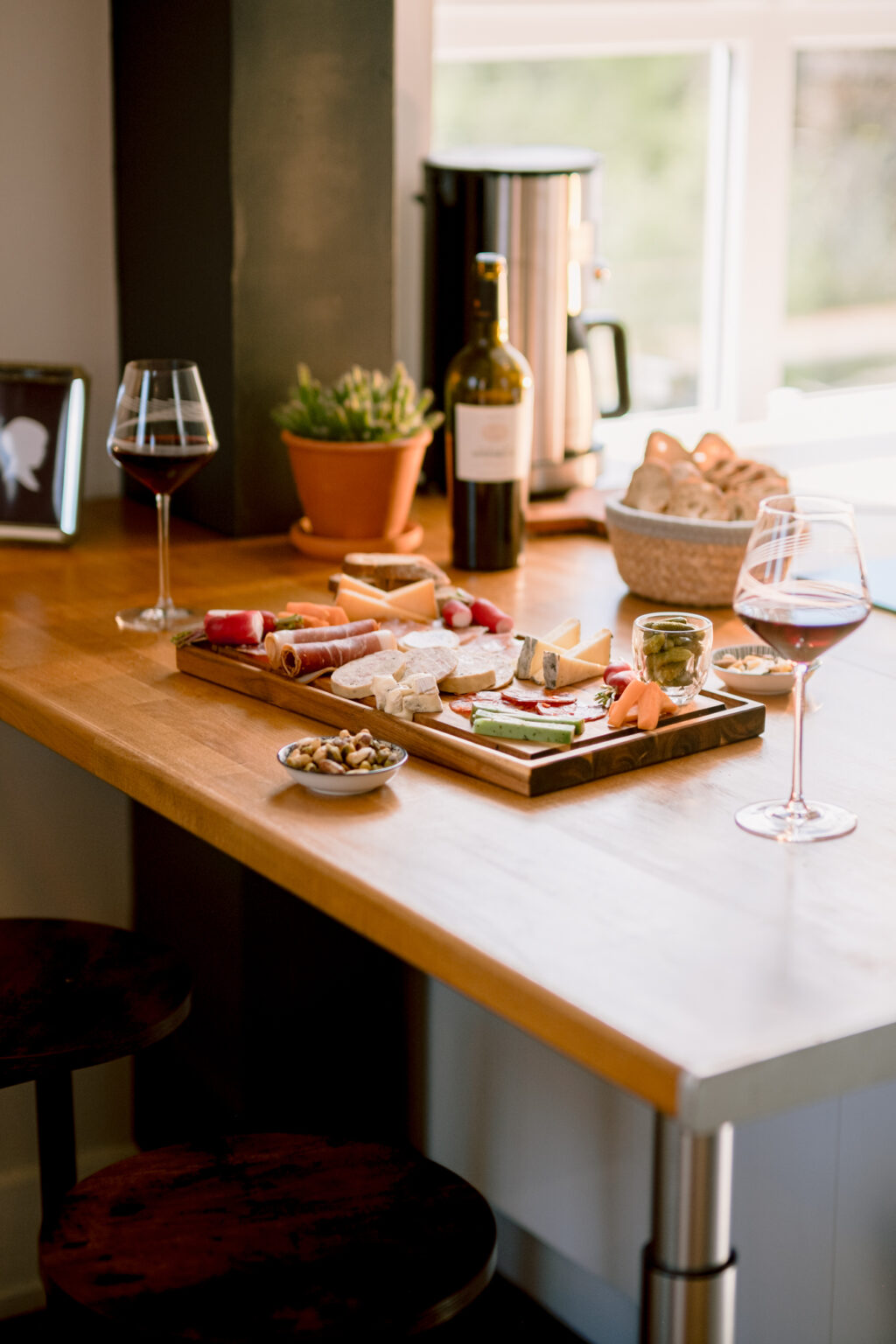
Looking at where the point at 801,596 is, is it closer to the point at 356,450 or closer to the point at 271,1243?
the point at 271,1243

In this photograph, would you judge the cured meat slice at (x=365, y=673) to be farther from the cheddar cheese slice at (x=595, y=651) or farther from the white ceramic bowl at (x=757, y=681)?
the white ceramic bowl at (x=757, y=681)

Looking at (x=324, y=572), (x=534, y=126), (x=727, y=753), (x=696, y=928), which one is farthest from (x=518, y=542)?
(x=534, y=126)

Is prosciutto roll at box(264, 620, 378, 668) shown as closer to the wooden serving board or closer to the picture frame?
the wooden serving board

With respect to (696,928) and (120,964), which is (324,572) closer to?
(120,964)

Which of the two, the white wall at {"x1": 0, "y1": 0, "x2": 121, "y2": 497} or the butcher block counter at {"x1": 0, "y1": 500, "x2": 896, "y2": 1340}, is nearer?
the butcher block counter at {"x1": 0, "y1": 500, "x2": 896, "y2": 1340}

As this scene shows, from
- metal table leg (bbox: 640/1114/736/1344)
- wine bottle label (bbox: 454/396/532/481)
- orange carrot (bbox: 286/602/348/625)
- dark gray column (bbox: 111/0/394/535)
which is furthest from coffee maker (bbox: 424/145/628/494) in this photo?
metal table leg (bbox: 640/1114/736/1344)

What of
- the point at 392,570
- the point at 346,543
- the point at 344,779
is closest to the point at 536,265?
the point at 346,543

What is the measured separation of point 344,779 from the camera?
119 cm

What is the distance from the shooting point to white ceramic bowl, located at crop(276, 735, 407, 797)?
1.19m

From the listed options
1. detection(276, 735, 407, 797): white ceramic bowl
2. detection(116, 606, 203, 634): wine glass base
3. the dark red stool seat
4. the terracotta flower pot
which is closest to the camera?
the dark red stool seat

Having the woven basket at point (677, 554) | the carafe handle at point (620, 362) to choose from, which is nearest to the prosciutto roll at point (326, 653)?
the woven basket at point (677, 554)

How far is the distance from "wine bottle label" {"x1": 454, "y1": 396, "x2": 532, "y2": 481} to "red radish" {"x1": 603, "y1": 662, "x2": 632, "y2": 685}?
18.7 inches

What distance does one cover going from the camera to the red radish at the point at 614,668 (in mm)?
1384

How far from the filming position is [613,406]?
8.11ft
